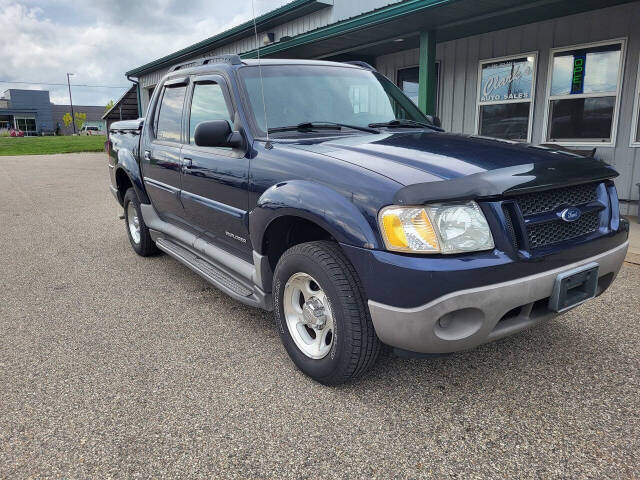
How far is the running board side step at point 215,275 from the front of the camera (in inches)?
129

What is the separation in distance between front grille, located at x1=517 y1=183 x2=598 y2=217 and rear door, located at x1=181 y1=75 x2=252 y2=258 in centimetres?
169

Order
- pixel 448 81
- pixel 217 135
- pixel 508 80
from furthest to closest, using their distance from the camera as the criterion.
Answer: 1. pixel 448 81
2. pixel 508 80
3. pixel 217 135

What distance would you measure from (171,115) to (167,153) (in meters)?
0.37

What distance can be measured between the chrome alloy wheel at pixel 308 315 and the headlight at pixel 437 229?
601 millimetres

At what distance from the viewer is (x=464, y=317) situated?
230cm

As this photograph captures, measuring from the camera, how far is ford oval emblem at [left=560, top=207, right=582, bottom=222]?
97.7 inches

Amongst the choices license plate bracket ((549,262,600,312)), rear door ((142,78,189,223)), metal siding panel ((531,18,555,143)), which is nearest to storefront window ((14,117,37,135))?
metal siding panel ((531,18,555,143))

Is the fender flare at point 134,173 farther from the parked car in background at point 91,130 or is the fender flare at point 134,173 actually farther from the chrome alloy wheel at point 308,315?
the parked car in background at point 91,130

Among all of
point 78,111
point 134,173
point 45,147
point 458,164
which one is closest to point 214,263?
point 134,173

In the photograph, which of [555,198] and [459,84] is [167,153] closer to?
[555,198]

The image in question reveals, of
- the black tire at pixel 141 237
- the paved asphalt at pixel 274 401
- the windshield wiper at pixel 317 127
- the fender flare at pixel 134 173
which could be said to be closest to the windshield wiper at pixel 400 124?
the windshield wiper at pixel 317 127

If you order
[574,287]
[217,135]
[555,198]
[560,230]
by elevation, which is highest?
[217,135]

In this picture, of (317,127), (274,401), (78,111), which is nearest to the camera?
(274,401)

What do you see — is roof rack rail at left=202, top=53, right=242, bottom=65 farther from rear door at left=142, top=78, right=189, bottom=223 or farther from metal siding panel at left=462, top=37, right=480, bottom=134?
metal siding panel at left=462, top=37, right=480, bottom=134
